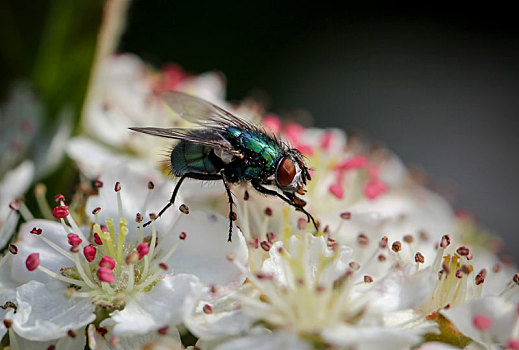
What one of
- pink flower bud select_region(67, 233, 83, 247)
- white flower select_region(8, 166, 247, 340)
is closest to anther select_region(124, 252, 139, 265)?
white flower select_region(8, 166, 247, 340)

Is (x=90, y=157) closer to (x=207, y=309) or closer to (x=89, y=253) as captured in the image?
(x=89, y=253)

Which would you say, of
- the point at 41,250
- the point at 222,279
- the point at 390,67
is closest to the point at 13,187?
the point at 41,250

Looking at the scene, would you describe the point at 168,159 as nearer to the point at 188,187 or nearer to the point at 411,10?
the point at 188,187

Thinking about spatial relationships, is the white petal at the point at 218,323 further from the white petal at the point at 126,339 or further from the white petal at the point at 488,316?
the white petal at the point at 488,316

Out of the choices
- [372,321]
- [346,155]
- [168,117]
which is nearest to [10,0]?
[168,117]

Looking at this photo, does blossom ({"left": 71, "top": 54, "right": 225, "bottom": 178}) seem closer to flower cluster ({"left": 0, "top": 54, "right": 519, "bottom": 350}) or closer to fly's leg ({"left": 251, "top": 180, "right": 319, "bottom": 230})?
flower cluster ({"left": 0, "top": 54, "right": 519, "bottom": 350})
